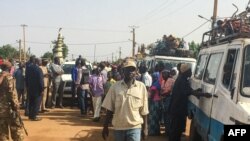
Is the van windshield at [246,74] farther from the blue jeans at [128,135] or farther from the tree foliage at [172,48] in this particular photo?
the tree foliage at [172,48]

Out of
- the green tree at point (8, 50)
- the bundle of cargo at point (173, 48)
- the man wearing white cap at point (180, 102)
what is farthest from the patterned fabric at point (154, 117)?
the green tree at point (8, 50)

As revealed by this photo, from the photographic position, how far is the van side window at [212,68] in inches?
275

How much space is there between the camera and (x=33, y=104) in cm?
1244

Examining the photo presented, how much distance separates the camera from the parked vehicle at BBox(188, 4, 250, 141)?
17.4ft

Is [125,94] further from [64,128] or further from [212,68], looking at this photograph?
[64,128]

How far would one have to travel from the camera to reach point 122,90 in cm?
597

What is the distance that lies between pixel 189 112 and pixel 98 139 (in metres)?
2.22

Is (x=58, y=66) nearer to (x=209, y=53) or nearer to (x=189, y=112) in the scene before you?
(x=189, y=112)

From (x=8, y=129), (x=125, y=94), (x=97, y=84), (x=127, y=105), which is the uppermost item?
(x=125, y=94)

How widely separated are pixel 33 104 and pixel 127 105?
275 inches

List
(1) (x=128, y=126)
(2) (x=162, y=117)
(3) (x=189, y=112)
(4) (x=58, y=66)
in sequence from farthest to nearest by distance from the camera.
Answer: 1. (4) (x=58, y=66)
2. (2) (x=162, y=117)
3. (3) (x=189, y=112)
4. (1) (x=128, y=126)

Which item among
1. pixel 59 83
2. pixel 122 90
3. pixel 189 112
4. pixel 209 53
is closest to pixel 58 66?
pixel 59 83

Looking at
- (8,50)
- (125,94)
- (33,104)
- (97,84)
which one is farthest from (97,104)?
(8,50)

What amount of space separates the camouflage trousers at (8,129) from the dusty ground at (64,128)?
163 centimetres
